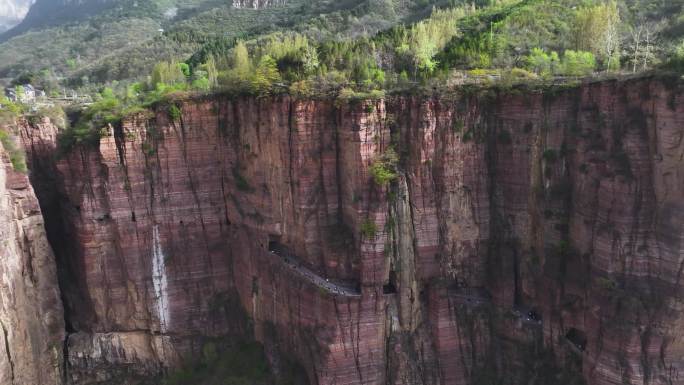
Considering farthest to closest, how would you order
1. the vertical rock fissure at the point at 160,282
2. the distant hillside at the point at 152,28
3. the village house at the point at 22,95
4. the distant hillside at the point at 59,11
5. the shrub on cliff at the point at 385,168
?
the distant hillside at the point at 59,11 → the distant hillside at the point at 152,28 → the village house at the point at 22,95 → the vertical rock fissure at the point at 160,282 → the shrub on cliff at the point at 385,168

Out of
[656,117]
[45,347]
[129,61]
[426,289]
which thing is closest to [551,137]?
[656,117]

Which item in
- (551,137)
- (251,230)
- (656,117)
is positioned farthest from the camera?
(251,230)

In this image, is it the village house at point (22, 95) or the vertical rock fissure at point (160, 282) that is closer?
the vertical rock fissure at point (160, 282)

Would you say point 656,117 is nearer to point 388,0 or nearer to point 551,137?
point 551,137

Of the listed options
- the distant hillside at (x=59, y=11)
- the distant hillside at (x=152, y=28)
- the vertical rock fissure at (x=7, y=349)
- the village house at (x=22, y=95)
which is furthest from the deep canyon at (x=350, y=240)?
the distant hillside at (x=59, y=11)

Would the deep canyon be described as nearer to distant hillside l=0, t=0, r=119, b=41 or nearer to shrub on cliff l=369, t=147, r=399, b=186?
shrub on cliff l=369, t=147, r=399, b=186

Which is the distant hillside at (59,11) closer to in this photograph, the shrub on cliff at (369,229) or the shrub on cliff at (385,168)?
the shrub on cliff at (385,168)

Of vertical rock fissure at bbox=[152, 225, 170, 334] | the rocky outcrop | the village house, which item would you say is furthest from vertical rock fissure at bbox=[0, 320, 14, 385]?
the village house
